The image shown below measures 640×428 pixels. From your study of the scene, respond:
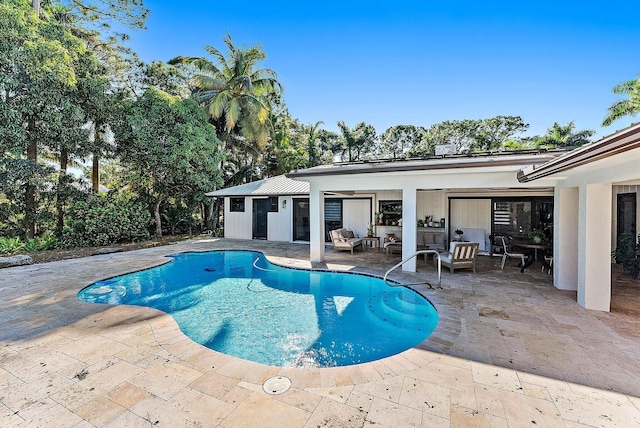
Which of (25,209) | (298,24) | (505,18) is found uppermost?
(298,24)

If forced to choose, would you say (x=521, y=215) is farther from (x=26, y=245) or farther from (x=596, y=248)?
(x=26, y=245)

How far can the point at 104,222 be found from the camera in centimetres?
1441

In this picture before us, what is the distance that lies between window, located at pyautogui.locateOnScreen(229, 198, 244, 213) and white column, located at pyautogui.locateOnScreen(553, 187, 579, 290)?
14603 millimetres

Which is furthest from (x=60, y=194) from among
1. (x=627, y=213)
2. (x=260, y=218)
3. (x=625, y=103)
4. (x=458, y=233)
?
(x=625, y=103)

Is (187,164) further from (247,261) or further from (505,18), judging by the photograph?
(505,18)

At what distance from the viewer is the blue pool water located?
4867 mm

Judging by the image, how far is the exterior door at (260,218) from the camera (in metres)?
16.5

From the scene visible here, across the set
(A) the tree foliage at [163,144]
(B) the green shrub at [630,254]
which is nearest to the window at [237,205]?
(A) the tree foliage at [163,144]

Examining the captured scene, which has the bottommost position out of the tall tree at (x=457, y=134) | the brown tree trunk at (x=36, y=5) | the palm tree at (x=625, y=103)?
the palm tree at (x=625, y=103)

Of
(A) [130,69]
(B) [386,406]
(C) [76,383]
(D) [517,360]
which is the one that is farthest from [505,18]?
(A) [130,69]

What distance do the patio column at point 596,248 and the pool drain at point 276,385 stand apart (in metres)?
6.22

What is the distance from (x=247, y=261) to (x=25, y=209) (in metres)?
11.7

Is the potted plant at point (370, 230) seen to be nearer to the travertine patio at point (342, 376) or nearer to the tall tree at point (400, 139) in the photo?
the travertine patio at point (342, 376)

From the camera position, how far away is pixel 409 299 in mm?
6773
